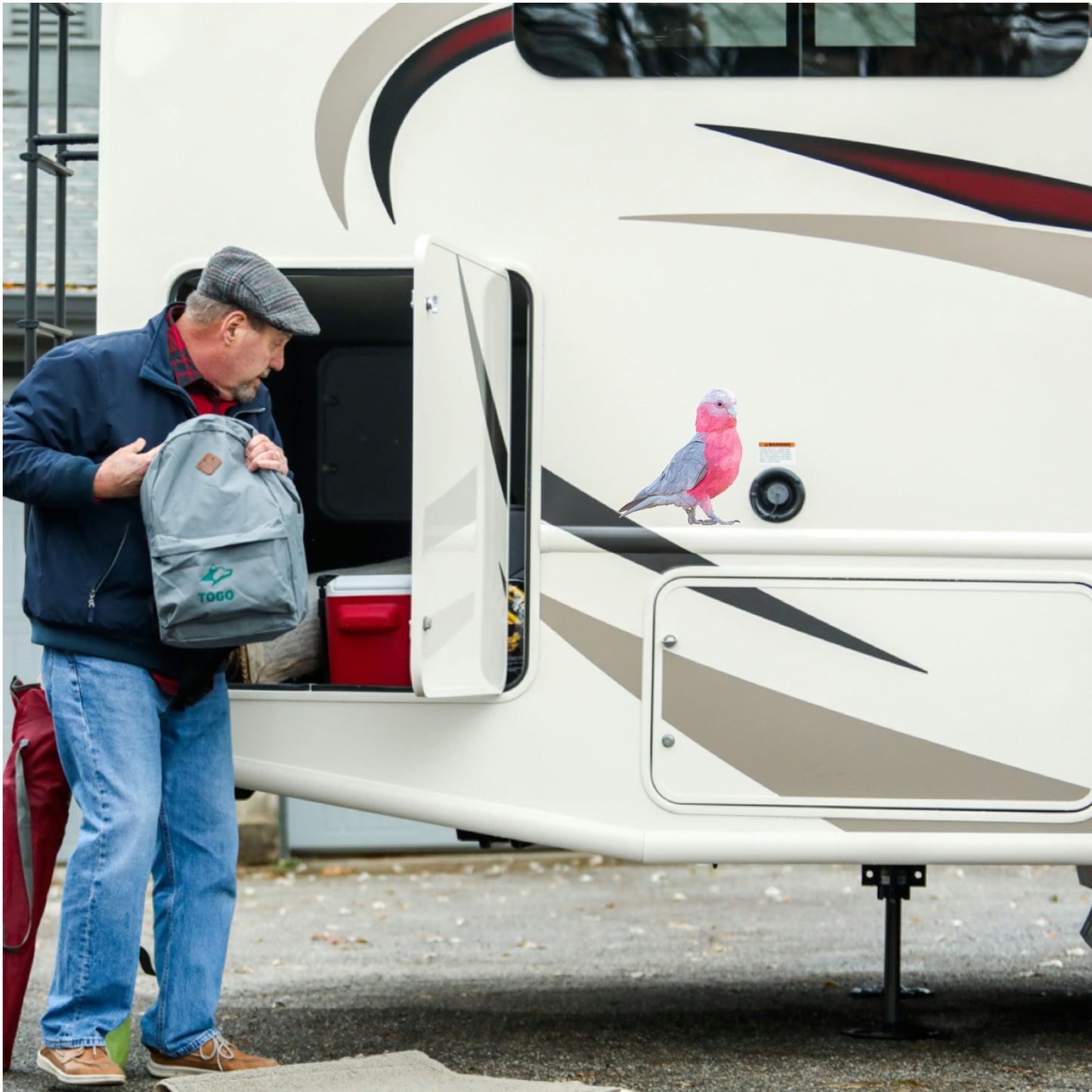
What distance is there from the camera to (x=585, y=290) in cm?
355

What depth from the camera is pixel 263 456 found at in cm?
324

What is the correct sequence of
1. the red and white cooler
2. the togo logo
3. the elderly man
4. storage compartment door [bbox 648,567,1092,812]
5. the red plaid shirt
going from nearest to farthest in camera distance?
the togo logo, the elderly man, the red plaid shirt, storage compartment door [bbox 648,567,1092,812], the red and white cooler

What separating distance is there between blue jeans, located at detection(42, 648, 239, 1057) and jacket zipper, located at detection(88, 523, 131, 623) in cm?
12

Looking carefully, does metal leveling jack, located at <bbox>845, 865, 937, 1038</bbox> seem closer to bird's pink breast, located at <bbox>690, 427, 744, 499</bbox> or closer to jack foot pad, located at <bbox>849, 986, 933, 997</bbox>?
jack foot pad, located at <bbox>849, 986, 933, 997</bbox>

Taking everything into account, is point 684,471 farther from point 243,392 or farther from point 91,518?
point 91,518

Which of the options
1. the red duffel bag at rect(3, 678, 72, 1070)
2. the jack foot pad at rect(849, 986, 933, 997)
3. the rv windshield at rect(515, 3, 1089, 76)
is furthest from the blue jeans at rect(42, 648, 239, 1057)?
the jack foot pad at rect(849, 986, 933, 997)

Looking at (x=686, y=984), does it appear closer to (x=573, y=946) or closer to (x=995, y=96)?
(x=573, y=946)

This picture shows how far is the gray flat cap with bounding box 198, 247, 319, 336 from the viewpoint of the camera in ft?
10.7

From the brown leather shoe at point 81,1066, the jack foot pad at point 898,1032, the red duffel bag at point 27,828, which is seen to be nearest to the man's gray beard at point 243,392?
the red duffel bag at point 27,828

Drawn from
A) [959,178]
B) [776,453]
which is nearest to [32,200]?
[776,453]

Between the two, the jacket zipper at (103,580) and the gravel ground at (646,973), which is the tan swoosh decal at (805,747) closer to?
the gravel ground at (646,973)

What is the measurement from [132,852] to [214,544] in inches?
27.9

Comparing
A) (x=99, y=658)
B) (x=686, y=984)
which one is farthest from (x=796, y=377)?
(x=686, y=984)

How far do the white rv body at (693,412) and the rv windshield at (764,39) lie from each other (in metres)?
0.05
